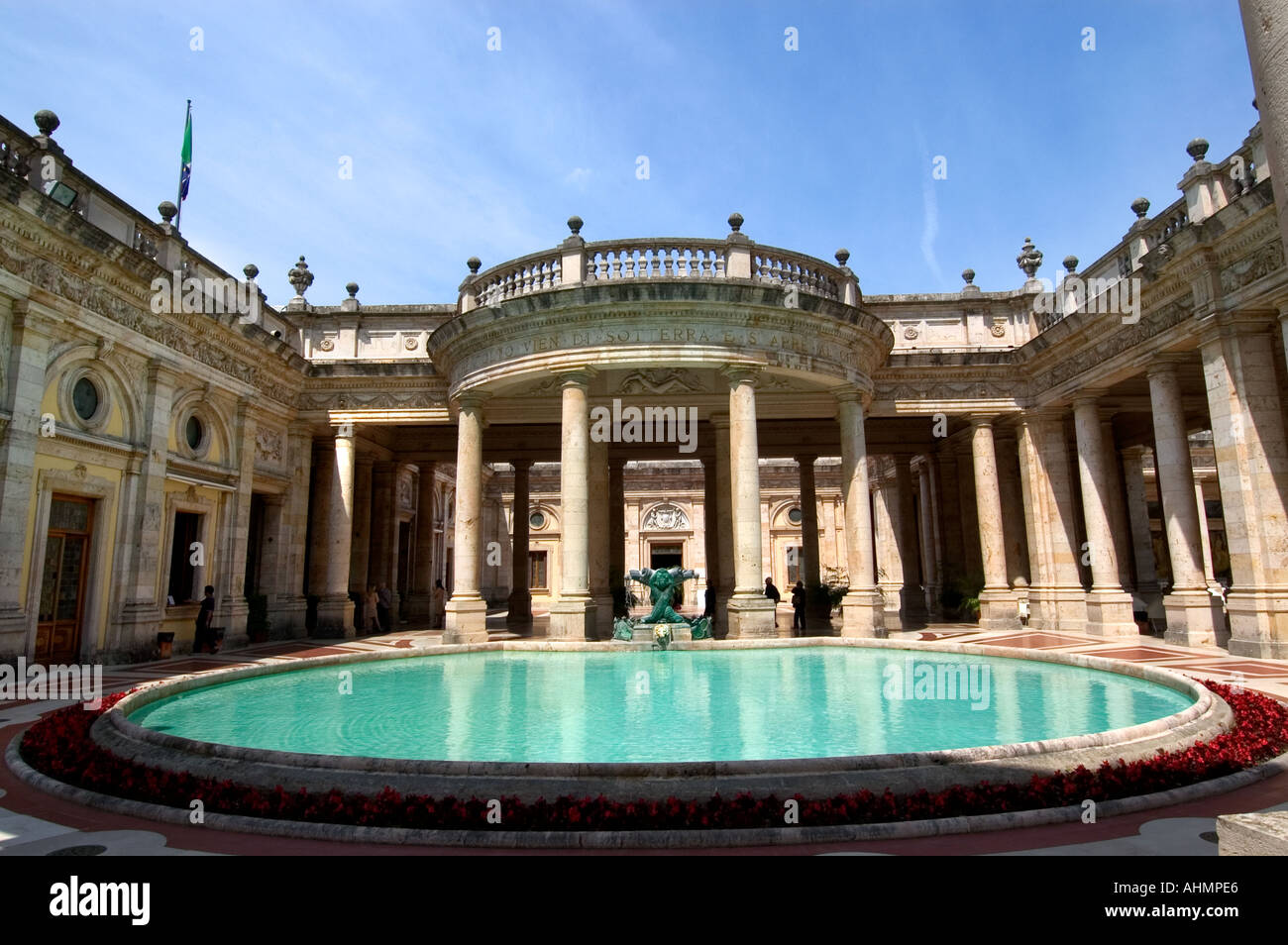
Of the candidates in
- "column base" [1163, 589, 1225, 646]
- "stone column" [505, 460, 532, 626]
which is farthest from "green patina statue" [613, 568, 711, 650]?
"column base" [1163, 589, 1225, 646]

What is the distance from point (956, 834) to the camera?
15.8 ft

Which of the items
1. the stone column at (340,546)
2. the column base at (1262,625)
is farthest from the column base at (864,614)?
the stone column at (340,546)

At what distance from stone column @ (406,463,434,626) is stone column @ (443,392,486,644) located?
9897 millimetres

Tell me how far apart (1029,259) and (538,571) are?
99.1ft

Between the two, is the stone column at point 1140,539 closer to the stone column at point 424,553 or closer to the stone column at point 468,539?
the stone column at point 468,539

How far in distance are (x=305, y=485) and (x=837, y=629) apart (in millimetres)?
17025

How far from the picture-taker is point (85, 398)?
14.3m

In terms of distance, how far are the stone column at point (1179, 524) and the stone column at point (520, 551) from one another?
1960 cm

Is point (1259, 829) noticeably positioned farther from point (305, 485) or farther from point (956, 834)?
point (305, 485)

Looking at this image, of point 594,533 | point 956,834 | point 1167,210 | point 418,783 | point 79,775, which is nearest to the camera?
point 956,834

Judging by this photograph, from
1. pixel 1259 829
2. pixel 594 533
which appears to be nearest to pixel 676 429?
pixel 594 533

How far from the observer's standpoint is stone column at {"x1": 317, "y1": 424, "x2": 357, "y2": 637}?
2155cm

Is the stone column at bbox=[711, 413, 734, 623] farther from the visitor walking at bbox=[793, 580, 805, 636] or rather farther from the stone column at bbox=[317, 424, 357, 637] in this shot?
the stone column at bbox=[317, 424, 357, 637]

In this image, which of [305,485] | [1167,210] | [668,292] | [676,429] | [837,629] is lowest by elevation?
[837,629]
